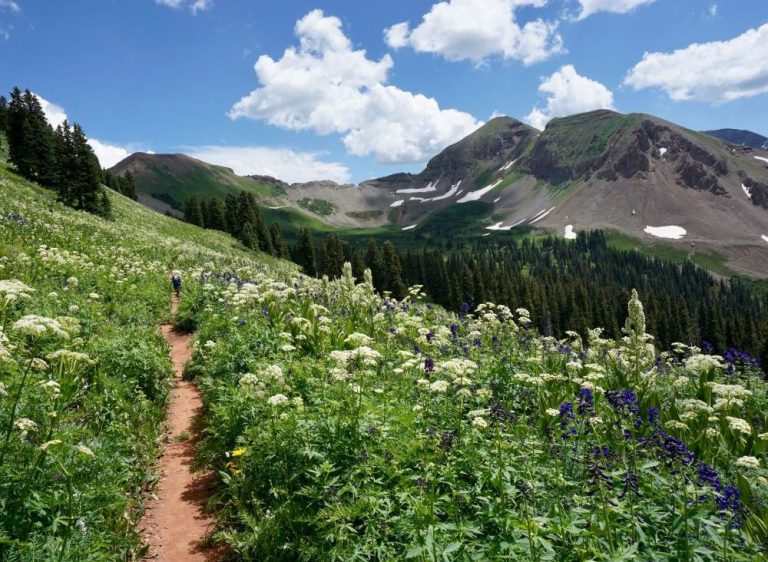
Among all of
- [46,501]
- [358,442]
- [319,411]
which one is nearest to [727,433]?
[358,442]

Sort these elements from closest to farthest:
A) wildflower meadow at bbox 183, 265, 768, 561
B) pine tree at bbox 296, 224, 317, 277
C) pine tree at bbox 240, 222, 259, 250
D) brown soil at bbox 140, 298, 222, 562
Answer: wildflower meadow at bbox 183, 265, 768, 561 < brown soil at bbox 140, 298, 222, 562 < pine tree at bbox 240, 222, 259, 250 < pine tree at bbox 296, 224, 317, 277

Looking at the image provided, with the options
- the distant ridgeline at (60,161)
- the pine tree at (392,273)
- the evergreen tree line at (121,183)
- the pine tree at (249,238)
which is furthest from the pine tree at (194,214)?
the pine tree at (392,273)

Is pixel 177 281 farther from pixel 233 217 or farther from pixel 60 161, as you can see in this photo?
pixel 233 217

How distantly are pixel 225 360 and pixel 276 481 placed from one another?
5201 mm

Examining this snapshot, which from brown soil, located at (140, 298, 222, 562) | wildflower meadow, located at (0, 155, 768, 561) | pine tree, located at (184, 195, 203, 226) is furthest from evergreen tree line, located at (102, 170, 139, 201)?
brown soil, located at (140, 298, 222, 562)

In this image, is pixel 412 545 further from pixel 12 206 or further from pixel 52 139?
pixel 52 139

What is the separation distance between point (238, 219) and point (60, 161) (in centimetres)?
4616

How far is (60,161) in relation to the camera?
170ft

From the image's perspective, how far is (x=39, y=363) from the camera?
5484 millimetres

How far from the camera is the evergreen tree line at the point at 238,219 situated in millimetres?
96438

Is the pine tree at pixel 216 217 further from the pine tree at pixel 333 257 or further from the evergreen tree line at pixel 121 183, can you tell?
the evergreen tree line at pixel 121 183

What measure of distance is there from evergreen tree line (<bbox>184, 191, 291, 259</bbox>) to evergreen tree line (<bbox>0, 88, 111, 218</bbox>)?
36.9m

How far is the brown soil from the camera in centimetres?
653

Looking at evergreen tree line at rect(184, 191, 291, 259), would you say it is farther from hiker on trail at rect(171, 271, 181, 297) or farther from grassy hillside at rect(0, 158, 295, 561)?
grassy hillside at rect(0, 158, 295, 561)
